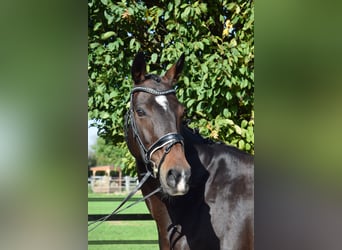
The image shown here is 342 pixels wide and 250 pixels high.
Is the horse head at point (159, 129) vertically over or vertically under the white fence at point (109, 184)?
over

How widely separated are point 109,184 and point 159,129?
2.51 metres

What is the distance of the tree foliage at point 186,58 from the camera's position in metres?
3.68

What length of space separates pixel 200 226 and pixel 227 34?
1.83 m

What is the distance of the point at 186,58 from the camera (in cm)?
373

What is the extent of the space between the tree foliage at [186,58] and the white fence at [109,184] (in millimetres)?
910

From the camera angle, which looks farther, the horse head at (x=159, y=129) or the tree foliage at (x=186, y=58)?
the tree foliage at (x=186, y=58)

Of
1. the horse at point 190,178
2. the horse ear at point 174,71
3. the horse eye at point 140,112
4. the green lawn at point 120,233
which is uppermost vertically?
the horse ear at point 174,71

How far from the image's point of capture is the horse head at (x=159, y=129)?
2404 millimetres

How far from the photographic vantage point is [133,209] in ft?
18.7
